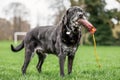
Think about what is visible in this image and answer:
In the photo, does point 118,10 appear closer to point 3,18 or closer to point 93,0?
point 93,0

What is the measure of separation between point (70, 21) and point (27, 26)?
86.8 metres

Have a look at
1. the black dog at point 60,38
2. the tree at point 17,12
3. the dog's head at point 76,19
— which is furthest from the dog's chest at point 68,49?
the tree at point 17,12

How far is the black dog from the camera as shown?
8.25 m

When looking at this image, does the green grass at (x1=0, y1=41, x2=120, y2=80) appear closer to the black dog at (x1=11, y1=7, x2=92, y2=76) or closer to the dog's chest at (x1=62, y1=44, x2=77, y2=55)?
the black dog at (x1=11, y1=7, x2=92, y2=76)

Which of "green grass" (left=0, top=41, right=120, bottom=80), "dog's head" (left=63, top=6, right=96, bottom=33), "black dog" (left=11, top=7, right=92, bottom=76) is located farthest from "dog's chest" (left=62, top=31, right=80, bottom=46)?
"green grass" (left=0, top=41, right=120, bottom=80)

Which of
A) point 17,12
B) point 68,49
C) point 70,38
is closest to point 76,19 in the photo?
point 70,38

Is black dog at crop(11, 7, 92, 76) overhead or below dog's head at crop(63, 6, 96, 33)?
below

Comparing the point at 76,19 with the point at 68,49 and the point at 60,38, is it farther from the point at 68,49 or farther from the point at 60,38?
the point at 68,49

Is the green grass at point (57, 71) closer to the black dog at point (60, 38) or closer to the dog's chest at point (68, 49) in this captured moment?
the black dog at point (60, 38)

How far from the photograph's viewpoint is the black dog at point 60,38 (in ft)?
A: 27.1

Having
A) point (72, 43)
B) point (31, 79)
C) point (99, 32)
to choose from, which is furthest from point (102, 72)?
point (99, 32)

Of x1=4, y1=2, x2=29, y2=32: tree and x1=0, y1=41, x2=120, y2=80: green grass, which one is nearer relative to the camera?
x1=0, y1=41, x2=120, y2=80: green grass

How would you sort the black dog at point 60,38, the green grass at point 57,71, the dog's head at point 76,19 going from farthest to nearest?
the green grass at point 57,71, the black dog at point 60,38, the dog's head at point 76,19

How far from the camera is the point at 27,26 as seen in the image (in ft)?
310
